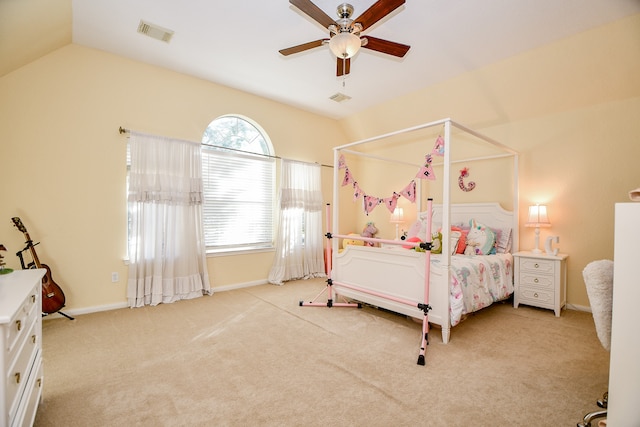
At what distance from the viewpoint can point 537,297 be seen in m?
3.29

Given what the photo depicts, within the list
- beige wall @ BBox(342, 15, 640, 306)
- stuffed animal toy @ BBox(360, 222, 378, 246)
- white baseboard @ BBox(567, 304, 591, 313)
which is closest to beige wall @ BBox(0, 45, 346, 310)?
stuffed animal toy @ BBox(360, 222, 378, 246)

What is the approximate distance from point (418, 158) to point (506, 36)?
7.31ft

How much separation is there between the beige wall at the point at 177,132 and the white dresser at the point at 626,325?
2707mm

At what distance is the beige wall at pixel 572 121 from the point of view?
9.62ft

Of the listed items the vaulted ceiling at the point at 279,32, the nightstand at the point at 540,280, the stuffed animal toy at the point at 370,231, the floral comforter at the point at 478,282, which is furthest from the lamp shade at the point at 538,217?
the stuffed animal toy at the point at 370,231

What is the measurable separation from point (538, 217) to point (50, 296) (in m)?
5.21

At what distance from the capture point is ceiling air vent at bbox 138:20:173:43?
275 cm

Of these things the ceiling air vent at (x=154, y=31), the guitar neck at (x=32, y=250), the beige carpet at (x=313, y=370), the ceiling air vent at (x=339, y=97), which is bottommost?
the beige carpet at (x=313, y=370)

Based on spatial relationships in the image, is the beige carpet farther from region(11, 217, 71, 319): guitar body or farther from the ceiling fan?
the ceiling fan

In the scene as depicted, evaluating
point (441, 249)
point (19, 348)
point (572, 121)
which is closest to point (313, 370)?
point (19, 348)

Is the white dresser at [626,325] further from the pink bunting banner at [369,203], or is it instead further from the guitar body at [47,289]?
the guitar body at [47,289]

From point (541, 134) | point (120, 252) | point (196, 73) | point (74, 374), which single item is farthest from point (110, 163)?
point (541, 134)

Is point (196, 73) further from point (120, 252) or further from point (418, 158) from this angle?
point (418, 158)

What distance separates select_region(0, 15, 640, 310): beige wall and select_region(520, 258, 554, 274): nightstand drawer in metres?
0.53
